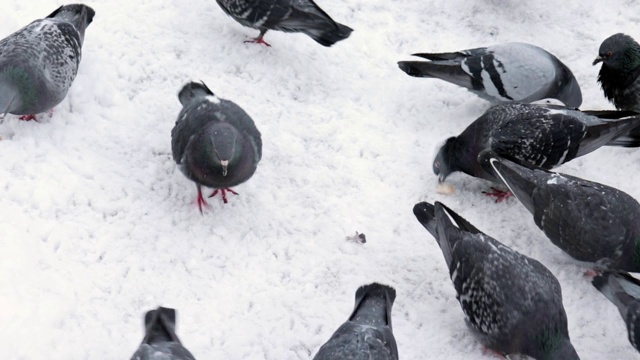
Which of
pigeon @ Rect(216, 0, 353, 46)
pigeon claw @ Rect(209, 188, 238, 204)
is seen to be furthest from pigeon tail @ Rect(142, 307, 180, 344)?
pigeon @ Rect(216, 0, 353, 46)

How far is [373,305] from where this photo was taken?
14.1 ft

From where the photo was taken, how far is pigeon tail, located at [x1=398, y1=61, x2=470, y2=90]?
243 inches

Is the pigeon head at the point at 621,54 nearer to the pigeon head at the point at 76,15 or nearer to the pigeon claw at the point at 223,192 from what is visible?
the pigeon claw at the point at 223,192

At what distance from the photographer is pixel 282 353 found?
4.34 meters

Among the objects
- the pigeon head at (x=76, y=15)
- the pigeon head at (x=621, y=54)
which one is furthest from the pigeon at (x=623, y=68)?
the pigeon head at (x=76, y=15)

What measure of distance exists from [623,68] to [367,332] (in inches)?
151

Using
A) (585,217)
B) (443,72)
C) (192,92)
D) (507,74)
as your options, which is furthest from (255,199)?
(507,74)

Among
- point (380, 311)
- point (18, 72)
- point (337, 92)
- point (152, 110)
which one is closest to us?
point (380, 311)

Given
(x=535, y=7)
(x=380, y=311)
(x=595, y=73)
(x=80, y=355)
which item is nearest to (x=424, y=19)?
(x=535, y=7)

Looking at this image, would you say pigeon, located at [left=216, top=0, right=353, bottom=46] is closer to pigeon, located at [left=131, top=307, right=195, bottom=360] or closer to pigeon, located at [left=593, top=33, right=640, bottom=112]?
pigeon, located at [left=593, top=33, right=640, bottom=112]

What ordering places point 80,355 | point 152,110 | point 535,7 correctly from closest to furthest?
point 80,355, point 152,110, point 535,7

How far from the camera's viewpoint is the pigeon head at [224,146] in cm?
461

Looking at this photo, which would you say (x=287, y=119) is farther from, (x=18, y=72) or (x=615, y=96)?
(x=615, y=96)

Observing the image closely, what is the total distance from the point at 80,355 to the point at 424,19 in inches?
183
